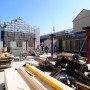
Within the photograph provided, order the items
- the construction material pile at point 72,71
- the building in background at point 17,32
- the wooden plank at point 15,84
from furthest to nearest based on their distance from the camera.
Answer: the building in background at point 17,32 → the construction material pile at point 72,71 → the wooden plank at point 15,84

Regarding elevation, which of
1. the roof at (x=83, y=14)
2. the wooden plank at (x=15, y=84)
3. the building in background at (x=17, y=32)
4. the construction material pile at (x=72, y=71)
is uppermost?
the roof at (x=83, y=14)

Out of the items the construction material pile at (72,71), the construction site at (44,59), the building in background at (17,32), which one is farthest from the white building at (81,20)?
the construction material pile at (72,71)

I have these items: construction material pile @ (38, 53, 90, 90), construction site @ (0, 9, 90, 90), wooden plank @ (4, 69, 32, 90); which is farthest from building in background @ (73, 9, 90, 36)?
wooden plank @ (4, 69, 32, 90)

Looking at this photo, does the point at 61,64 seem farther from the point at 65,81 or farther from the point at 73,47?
the point at 73,47

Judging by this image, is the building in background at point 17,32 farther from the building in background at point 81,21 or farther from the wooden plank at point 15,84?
the wooden plank at point 15,84

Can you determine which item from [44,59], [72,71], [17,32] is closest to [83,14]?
[17,32]

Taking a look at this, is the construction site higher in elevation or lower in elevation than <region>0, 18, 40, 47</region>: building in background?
lower

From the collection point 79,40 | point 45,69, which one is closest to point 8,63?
point 45,69

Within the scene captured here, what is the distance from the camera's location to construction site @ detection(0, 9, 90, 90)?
2.92m

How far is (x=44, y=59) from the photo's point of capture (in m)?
12.2

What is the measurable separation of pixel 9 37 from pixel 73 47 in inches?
855

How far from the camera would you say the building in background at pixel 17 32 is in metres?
30.2

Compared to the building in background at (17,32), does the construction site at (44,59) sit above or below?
below

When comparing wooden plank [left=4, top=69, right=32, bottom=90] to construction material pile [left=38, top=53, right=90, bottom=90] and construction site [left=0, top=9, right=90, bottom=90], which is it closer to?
construction site [left=0, top=9, right=90, bottom=90]
